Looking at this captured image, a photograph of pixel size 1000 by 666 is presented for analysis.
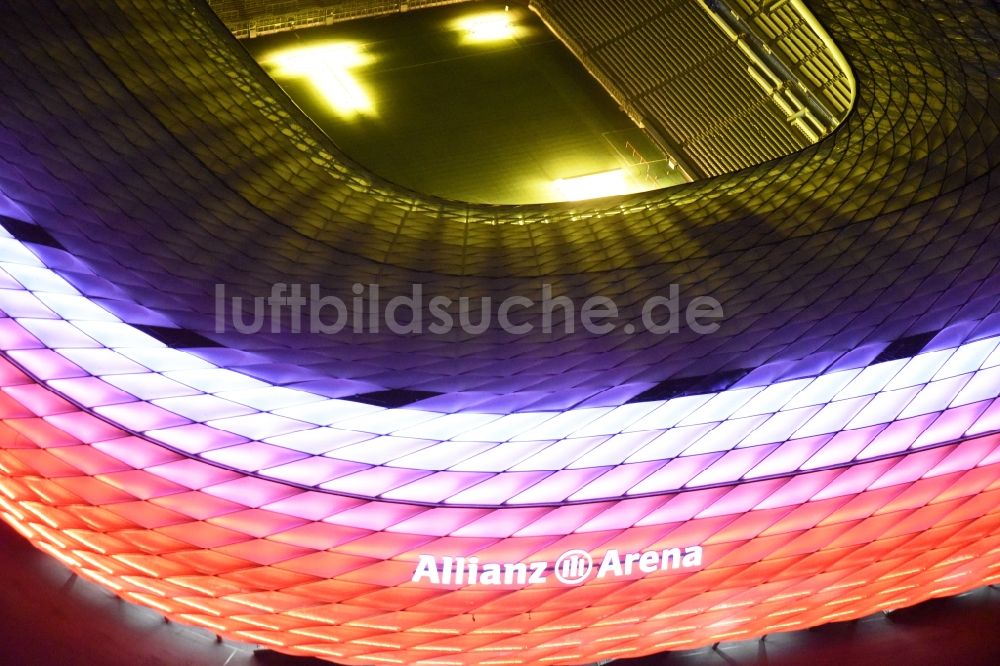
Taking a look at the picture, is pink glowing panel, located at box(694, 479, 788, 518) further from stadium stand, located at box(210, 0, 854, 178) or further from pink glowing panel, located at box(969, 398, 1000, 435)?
stadium stand, located at box(210, 0, 854, 178)

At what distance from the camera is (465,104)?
2223 centimetres

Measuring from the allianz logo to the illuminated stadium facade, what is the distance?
1.0 inches

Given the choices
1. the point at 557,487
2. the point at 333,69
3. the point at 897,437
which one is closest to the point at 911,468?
the point at 897,437

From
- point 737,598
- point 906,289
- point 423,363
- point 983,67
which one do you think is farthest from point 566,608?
point 983,67

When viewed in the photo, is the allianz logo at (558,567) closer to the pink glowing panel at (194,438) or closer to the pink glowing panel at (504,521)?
the pink glowing panel at (504,521)

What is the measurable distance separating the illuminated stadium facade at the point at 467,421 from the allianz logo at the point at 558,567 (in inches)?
1.0

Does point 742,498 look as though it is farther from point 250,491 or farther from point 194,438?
point 194,438

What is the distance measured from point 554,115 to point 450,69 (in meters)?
2.86

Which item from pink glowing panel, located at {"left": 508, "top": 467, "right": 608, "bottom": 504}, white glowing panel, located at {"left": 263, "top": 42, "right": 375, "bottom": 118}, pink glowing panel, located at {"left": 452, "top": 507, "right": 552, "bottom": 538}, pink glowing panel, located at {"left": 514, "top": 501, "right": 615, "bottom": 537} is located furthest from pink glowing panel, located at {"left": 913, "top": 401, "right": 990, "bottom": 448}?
white glowing panel, located at {"left": 263, "top": 42, "right": 375, "bottom": 118}

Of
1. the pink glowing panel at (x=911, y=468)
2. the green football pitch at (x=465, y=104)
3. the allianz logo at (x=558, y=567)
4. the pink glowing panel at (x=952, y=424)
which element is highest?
the green football pitch at (x=465, y=104)

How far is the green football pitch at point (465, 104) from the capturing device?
66.7 ft

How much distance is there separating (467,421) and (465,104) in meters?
14.1

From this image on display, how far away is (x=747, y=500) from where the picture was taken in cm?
919

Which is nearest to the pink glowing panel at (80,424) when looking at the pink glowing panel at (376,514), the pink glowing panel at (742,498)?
the pink glowing panel at (376,514)
